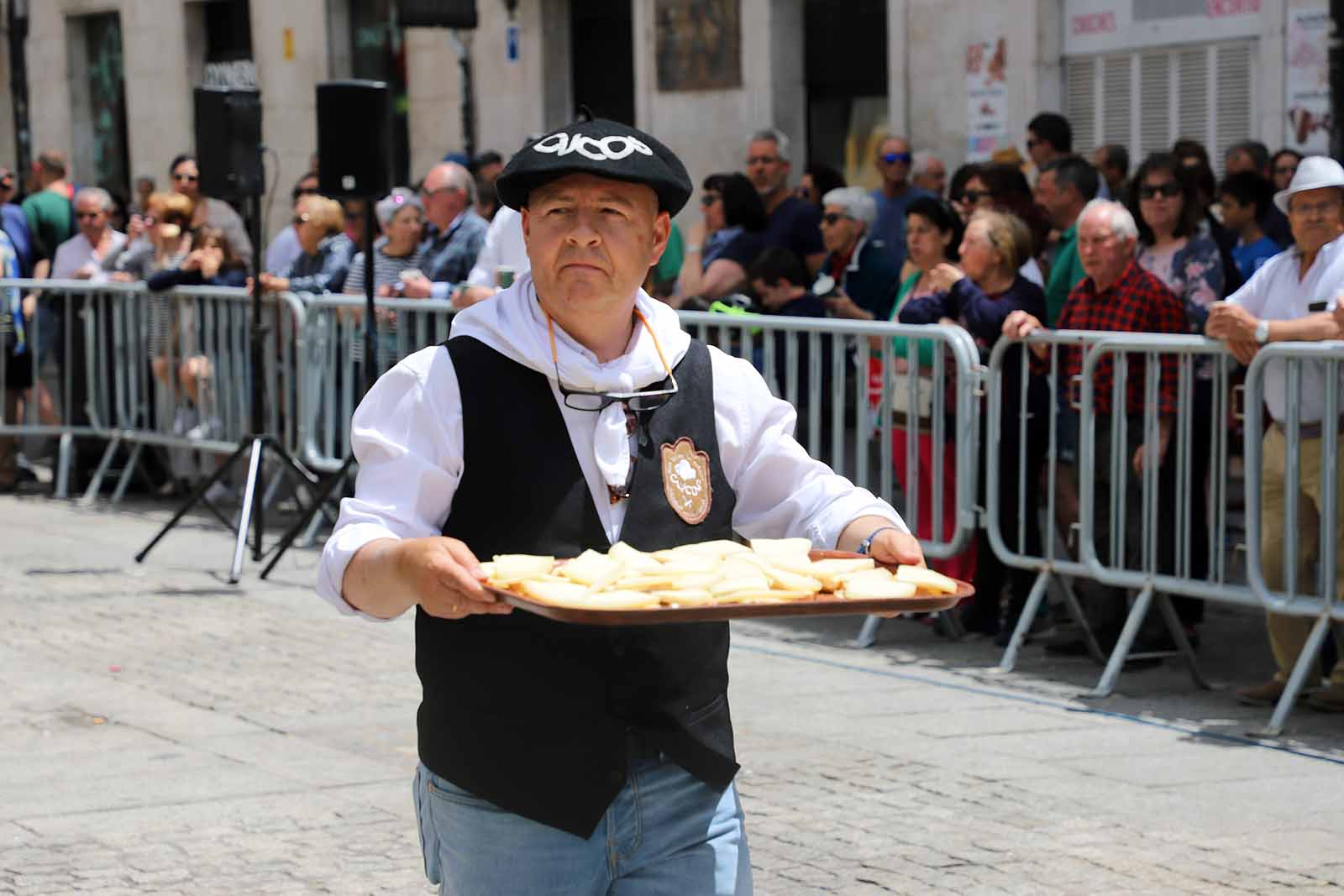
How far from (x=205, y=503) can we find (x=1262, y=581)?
6.03 metres

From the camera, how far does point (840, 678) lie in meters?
8.38

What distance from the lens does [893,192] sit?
1394cm

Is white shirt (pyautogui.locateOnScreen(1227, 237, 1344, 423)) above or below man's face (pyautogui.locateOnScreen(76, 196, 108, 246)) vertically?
below

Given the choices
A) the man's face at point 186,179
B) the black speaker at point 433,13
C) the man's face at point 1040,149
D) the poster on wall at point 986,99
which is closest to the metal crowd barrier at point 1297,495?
the man's face at point 1040,149

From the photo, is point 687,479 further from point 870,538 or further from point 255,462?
point 255,462

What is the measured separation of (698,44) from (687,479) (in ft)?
52.3

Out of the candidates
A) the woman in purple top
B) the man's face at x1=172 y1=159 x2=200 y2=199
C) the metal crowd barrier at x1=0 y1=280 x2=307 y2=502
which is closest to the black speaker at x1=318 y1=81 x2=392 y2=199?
the metal crowd barrier at x1=0 y1=280 x2=307 y2=502

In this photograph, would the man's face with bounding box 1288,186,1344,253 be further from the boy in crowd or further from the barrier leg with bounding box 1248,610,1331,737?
the boy in crowd

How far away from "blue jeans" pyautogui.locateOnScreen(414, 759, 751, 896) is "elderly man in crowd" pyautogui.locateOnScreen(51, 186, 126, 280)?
38.8ft

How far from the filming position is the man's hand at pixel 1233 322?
24.9ft

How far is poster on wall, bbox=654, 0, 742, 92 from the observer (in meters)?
18.8

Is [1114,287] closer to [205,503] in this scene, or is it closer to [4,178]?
[205,503]

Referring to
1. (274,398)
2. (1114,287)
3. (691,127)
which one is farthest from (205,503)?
(691,127)

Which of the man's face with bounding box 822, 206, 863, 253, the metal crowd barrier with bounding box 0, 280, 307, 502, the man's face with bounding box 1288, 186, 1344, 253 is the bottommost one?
the metal crowd barrier with bounding box 0, 280, 307, 502
